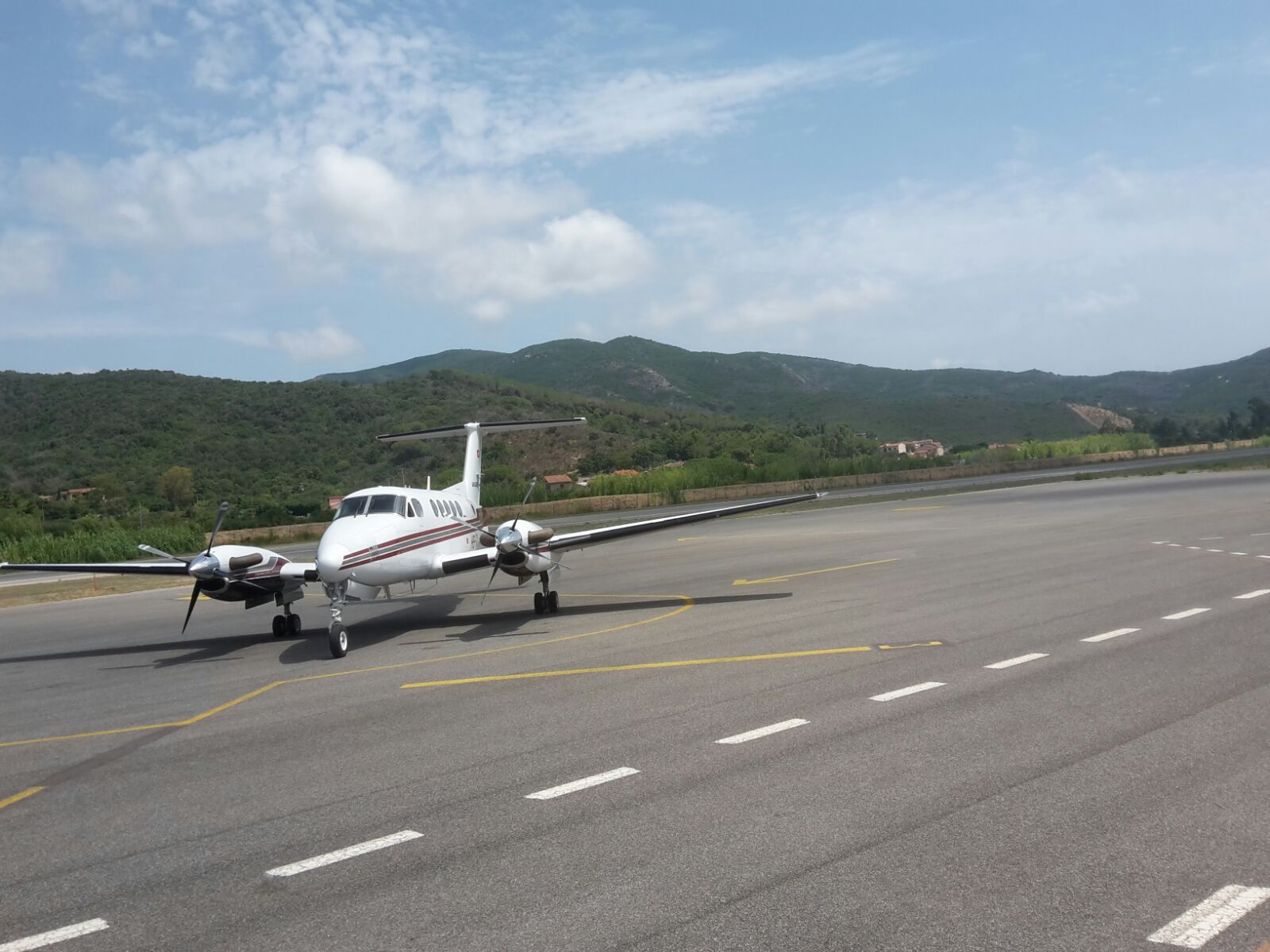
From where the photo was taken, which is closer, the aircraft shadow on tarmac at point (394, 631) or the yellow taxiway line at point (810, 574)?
the aircraft shadow on tarmac at point (394, 631)

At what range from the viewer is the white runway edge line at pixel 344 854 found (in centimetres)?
652

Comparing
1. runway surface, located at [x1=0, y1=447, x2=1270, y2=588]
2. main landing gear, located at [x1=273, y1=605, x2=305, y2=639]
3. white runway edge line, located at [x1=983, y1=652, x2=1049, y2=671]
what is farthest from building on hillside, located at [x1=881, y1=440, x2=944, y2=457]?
white runway edge line, located at [x1=983, y1=652, x2=1049, y2=671]

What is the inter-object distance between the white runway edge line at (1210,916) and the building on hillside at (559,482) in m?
71.9

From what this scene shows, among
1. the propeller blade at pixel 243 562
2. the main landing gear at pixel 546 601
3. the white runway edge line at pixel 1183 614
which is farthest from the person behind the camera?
→ the main landing gear at pixel 546 601

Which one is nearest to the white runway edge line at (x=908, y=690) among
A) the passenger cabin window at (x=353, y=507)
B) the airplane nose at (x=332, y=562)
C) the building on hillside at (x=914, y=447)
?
the airplane nose at (x=332, y=562)

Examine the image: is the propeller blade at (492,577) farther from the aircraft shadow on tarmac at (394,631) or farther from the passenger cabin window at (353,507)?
the passenger cabin window at (353,507)

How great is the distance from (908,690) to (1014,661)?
6.94 feet

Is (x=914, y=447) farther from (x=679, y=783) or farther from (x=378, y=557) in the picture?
(x=679, y=783)

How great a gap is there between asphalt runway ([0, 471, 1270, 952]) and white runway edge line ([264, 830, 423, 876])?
0.11 ft

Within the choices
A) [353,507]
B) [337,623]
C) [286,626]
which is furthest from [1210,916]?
[286,626]

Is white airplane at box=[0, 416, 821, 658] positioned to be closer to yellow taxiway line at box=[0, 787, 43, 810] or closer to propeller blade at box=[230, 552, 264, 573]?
propeller blade at box=[230, 552, 264, 573]

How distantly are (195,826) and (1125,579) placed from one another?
683 inches

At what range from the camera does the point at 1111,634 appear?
44.5ft

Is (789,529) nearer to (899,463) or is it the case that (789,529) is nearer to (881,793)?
(881,793)
